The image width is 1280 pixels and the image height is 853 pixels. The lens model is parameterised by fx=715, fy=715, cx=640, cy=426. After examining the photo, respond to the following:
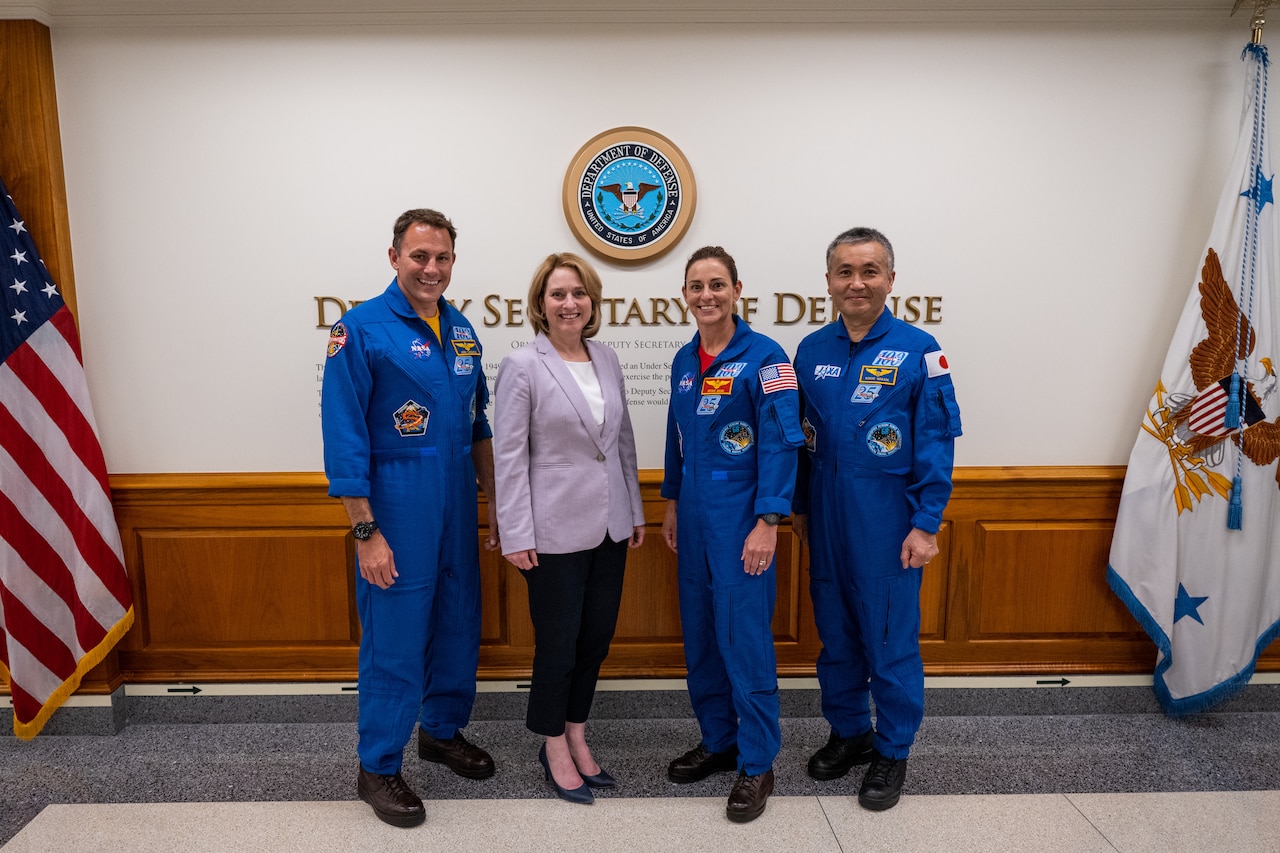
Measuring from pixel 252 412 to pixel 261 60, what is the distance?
123 centimetres

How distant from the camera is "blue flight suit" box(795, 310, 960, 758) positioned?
2025 millimetres

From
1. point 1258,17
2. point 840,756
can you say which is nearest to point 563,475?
point 840,756

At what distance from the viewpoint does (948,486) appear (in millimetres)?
2004

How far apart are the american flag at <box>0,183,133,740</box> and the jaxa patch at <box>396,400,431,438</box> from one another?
1.32 metres

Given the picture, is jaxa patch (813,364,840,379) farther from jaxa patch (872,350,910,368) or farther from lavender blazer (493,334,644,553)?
lavender blazer (493,334,644,553)

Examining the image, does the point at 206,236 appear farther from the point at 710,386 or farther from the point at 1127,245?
the point at 1127,245

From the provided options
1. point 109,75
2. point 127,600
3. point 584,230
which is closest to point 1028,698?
point 584,230

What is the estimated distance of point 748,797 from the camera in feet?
6.84

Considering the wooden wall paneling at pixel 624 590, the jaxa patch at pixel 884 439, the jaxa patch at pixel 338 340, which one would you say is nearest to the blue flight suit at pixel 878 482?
the jaxa patch at pixel 884 439

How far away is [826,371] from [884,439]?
0.86ft

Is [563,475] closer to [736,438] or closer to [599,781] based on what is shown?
[736,438]

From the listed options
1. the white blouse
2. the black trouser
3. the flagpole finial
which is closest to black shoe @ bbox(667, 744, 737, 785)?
the black trouser

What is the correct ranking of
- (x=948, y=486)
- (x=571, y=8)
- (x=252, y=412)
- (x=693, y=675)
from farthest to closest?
(x=252, y=412) → (x=571, y=8) → (x=693, y=675) → (x=948, y=486)

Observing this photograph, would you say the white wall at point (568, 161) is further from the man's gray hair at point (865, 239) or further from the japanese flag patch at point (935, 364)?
the japanese flag patch at point (935, 364)
